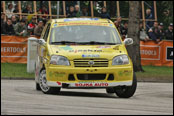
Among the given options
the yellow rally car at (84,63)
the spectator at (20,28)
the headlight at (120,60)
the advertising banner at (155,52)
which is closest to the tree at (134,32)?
the advertising banner at (155,52)

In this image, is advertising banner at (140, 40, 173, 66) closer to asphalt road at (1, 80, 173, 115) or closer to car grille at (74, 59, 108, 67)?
asphalt road at (1, 80, 173, 115)

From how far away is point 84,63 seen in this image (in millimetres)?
14297

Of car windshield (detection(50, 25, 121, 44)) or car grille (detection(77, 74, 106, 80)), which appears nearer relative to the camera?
car grille (detection(77, 74, 106, 80))

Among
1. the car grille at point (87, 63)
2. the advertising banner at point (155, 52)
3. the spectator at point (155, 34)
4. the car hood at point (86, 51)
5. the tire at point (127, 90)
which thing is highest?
the car hood at point (86, 51)

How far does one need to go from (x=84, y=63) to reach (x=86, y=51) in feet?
1.13

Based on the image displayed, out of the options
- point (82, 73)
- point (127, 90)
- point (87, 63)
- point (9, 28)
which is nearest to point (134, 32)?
point (9, 28)

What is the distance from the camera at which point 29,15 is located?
32.2m

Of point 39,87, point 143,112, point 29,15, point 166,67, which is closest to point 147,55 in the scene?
point 166,67

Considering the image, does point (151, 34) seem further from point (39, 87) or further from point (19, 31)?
point (39, 87)

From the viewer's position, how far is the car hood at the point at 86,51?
14.3m

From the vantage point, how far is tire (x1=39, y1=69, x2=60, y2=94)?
48.2ft

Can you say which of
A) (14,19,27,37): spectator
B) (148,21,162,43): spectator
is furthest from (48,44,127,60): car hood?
(148,21,162,43): spectator

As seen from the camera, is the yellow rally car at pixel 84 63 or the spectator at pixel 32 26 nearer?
the yellow rally car at pixel 84 63

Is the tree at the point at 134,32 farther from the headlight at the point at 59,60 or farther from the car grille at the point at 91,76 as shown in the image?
the headlight at the point at 59,60
